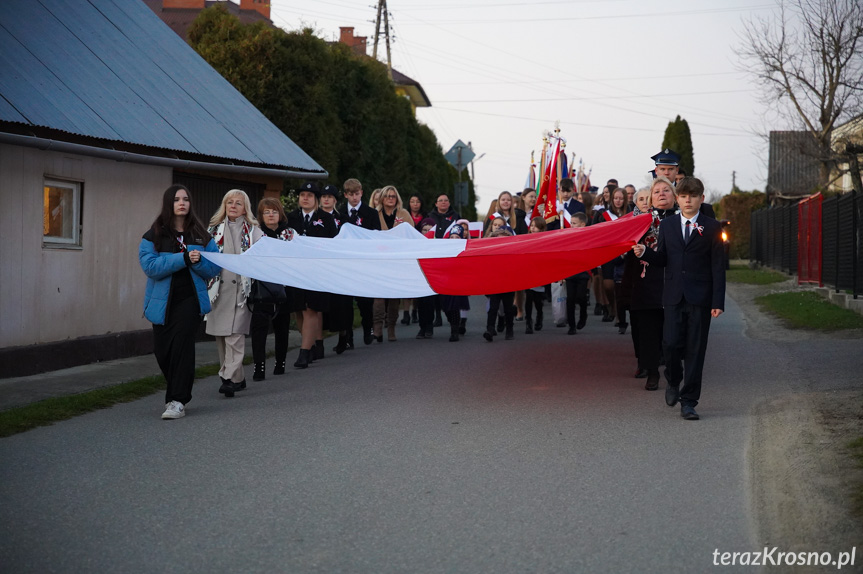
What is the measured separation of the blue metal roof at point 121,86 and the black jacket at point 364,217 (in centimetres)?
235

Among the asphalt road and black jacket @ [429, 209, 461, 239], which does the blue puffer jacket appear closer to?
the asphalt road

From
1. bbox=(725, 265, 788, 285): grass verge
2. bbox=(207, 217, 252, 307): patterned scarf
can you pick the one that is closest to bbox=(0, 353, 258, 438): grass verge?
bbox=(207, 217, 252, 307): patterned scarf

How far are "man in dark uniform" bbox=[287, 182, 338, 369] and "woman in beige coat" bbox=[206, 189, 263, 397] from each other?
1.83m

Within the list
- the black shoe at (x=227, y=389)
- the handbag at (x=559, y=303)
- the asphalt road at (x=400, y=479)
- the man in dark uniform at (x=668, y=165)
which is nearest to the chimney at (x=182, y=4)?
the handbag at (x=559, y=303)

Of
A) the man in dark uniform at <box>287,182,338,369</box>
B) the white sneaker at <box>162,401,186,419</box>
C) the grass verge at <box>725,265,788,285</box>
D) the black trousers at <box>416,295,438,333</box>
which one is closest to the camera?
the white sneaker at <box>162,401,186,419</box>

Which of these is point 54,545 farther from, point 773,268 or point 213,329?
point 773,268

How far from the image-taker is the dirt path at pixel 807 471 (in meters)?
4.93

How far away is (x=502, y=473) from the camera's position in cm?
637

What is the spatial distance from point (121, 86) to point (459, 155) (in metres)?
17.6

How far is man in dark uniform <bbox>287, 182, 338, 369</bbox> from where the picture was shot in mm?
11905

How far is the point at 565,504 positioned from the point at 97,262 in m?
9.29

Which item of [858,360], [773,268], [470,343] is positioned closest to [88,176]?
[470,343]

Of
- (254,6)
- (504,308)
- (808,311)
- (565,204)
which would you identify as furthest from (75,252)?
(254,6)

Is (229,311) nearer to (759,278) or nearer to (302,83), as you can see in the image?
(302,83)
